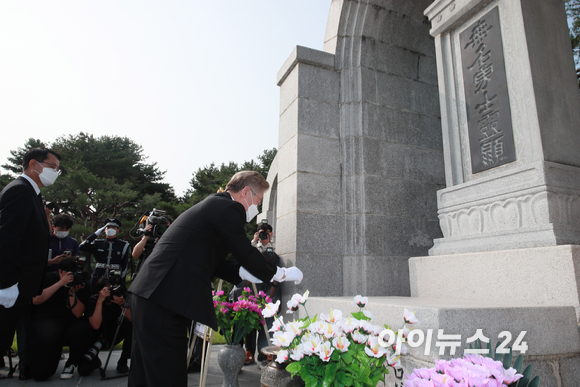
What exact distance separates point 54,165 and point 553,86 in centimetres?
511

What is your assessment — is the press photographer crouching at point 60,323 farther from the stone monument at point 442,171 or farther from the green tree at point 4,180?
the green tree at point 4,180

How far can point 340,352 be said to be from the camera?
1.65m

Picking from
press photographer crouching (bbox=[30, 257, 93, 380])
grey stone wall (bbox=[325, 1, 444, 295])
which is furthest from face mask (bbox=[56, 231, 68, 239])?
grey stone wall (bbox=[325, 1, 444, 295])

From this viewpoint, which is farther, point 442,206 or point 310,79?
point 310,79

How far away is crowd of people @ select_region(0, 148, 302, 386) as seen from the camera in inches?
88.4

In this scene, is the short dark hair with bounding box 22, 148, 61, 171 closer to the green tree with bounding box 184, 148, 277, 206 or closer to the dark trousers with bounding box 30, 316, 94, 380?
the dark trousers with bounding box 30, 316, 94, 380

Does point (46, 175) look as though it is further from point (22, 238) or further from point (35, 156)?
point (22, 238)

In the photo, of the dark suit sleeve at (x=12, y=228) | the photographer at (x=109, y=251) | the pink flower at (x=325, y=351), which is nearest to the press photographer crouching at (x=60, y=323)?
the photographer at (x=109, y=251)

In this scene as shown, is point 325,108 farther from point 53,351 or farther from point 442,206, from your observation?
point 53,351

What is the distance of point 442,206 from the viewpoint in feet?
12.8

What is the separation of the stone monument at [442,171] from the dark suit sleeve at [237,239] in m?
0.95

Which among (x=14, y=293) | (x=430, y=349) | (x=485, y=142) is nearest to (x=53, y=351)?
(x=14, y=293)

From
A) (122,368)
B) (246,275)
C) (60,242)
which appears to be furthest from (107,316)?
(246,275)

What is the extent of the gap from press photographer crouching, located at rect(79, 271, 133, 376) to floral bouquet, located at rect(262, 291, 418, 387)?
3398 mm
